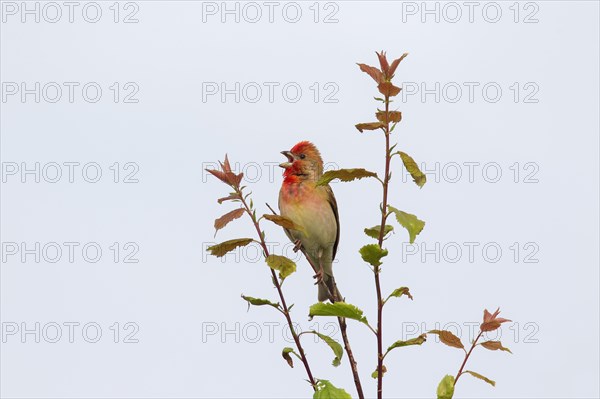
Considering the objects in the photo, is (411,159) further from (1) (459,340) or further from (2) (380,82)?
(1) (459,340)

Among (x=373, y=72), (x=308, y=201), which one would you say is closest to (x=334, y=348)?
(x=373, y=72)

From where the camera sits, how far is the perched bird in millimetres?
9305

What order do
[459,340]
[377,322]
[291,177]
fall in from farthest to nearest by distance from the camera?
[291,177] < [459,340] < [377,322]

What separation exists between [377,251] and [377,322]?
0.35 m

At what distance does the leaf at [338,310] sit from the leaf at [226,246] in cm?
49

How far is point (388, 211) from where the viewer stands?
4.27m

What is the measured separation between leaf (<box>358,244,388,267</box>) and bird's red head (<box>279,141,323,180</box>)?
515 centimetres

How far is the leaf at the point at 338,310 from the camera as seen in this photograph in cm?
423

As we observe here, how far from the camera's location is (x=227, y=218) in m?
4.49

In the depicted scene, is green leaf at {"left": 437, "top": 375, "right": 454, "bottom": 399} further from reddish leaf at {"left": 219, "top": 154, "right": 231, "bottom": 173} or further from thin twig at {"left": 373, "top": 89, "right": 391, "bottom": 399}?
reddish leaf at {"left": 219, "top": 154, "right": 231, "bottom": 173}

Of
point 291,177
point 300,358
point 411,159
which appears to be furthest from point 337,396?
point 291,177

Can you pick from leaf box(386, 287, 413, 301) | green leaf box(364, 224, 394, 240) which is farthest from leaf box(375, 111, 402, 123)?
leaf box(386, 287, 413, 301)

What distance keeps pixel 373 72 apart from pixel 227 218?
107cm

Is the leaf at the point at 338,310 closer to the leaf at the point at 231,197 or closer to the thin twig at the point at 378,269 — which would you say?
the thin twig at the point at 378,269
